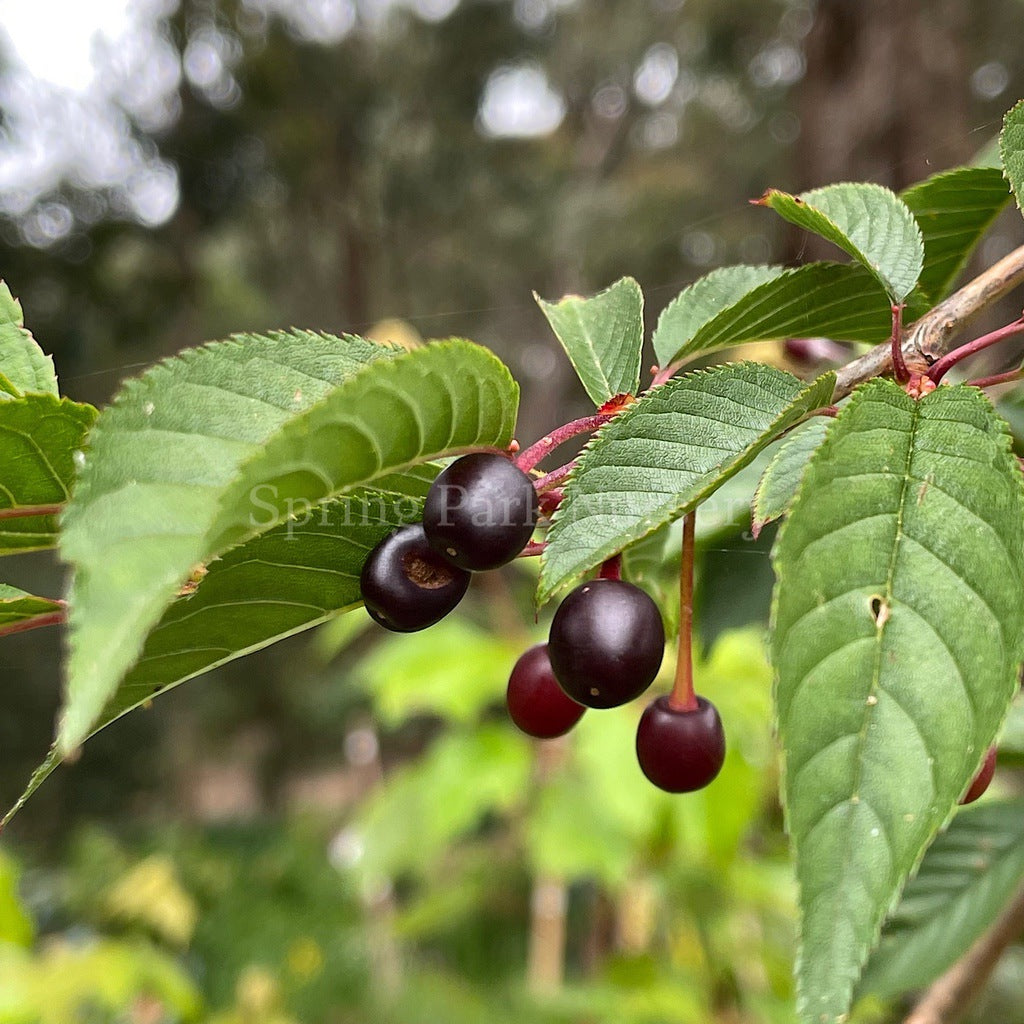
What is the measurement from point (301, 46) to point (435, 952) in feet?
15.6

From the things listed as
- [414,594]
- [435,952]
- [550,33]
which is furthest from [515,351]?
[414,594]

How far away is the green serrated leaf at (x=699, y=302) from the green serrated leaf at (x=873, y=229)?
0.06 metres

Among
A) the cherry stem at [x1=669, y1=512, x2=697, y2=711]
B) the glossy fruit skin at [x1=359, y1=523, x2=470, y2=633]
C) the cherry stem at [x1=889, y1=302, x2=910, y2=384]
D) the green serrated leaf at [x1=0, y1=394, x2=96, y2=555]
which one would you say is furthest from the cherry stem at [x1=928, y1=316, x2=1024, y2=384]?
the green serrated leaf at [x1=0, y1=394, x2=96, y2=555]

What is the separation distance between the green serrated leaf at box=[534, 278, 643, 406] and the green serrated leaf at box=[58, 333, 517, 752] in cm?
12

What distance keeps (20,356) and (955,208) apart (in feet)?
2.03

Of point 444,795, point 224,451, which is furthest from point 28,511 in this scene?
point 444,795

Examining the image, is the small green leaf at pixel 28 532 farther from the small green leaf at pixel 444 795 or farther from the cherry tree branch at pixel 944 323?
the small green leaf at pixel 444 795

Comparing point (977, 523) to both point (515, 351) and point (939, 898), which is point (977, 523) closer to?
A: point (939, 898)

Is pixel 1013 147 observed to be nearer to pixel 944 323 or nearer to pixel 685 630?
pixel 944 323

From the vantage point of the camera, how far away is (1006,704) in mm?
314

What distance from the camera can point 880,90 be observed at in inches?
85.0

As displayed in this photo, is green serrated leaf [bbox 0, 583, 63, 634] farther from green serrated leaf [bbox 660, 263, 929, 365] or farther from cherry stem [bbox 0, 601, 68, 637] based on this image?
green serrated leaf [bbox 660, 263, 929, 365]

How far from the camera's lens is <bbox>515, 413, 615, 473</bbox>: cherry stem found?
0.43 meters

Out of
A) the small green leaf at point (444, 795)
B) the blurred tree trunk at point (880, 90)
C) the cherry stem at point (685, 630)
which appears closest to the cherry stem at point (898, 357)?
the cherry stem at point (685, 630)
